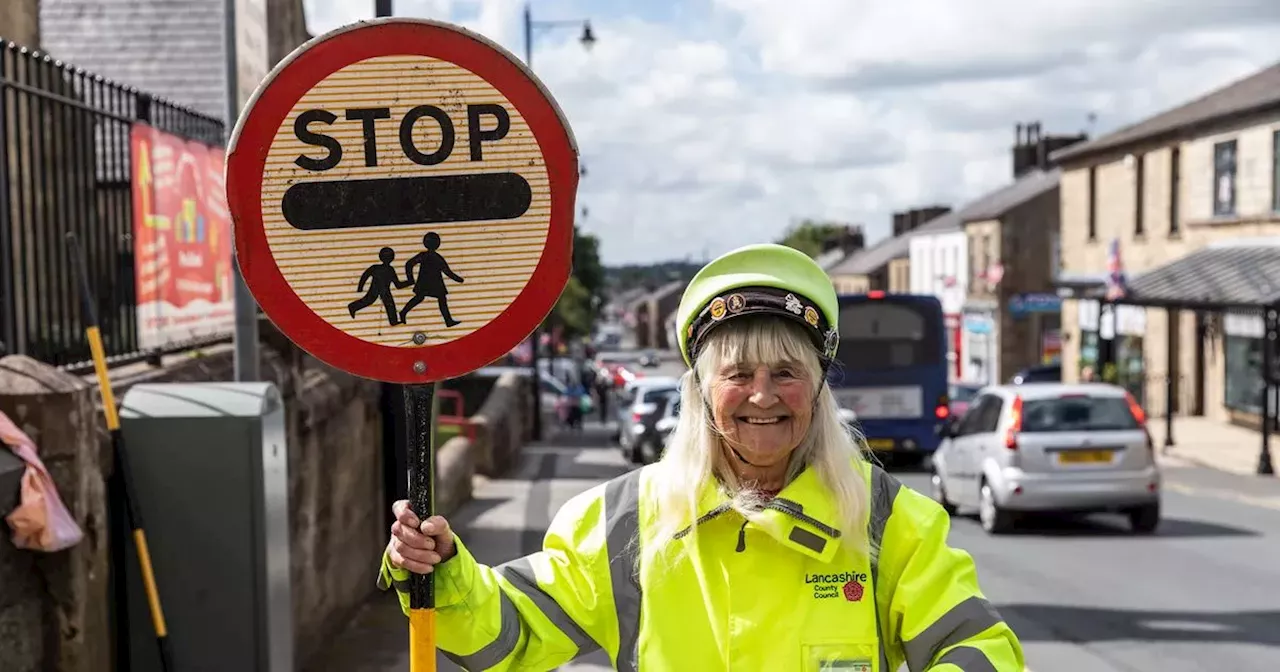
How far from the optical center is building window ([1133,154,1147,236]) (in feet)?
120

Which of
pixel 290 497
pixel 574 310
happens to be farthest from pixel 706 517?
pixel 574 310

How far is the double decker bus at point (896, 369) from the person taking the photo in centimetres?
2489

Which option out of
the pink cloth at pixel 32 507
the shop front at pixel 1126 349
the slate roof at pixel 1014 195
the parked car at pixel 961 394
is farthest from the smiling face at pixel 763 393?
the slate roof at pixel 1014 195

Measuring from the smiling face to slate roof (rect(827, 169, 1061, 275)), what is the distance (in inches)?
2119

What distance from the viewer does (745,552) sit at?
2607 millimetres

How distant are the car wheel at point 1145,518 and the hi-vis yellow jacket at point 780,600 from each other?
12.7m

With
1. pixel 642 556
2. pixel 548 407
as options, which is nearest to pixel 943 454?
pixel 642 556

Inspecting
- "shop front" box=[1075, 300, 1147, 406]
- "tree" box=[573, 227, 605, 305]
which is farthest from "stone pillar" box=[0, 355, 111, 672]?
"tree" box=[573, 227, 605, 305]

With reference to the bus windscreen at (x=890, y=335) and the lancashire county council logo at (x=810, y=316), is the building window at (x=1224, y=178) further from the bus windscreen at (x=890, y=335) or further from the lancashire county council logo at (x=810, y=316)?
the lancashire county council logo at (x=810, y=316)

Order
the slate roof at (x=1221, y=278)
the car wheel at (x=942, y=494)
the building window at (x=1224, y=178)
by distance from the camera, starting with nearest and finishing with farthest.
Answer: the car wheel at (x=942, y=494)
the slate roof at (x=1221, y=278)
the building window at (x=1224, y=178)

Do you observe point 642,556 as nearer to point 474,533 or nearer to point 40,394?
point 40,394

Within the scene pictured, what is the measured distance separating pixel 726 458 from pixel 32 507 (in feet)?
8.44

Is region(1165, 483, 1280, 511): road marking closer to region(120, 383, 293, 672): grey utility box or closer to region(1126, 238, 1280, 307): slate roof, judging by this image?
region(1126, 238, 1280, 307): slate roof

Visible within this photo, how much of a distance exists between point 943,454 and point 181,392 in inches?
498
